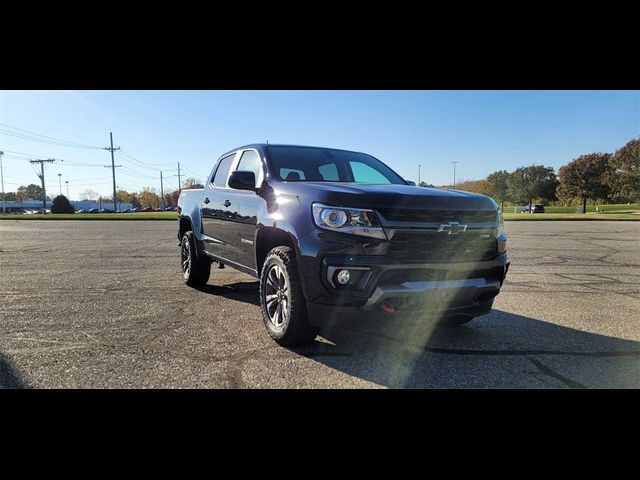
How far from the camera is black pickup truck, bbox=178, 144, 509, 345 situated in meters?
3.32

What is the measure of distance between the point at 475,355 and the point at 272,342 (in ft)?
5.96

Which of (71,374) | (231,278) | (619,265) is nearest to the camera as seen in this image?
(71,374)

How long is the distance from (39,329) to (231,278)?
346 centimetres

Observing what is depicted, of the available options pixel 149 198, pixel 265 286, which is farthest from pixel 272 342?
pixel 149 198

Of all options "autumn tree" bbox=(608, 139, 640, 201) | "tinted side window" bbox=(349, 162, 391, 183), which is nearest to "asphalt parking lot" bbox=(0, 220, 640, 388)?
"tinted side window" bbox=(349, 162, 391, 183)

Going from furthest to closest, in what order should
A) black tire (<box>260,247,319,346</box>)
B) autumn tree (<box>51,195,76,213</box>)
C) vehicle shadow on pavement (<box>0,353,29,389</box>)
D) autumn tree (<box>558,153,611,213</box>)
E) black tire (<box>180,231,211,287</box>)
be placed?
autumn tree (<box>558,153,611,213</box>) < autumn tree (<box>51,195,76,213</box>) < black tire (<box>180,231,211,287</box>) < black tire (<box>260,247,319,346</box>) < vehicle shadow on pavement (<box>0,353,29,389</box>)

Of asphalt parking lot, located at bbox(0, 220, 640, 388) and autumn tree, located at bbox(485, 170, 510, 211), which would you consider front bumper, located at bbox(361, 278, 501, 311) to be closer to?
asphalt parking lot, located at bbox(0, 220, 640, 388)

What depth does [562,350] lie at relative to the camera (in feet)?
12.6

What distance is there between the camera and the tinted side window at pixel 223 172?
5765mm

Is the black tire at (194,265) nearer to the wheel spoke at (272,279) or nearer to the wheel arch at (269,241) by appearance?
the wheel arch at (269,241)

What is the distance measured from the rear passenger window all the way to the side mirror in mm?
885
